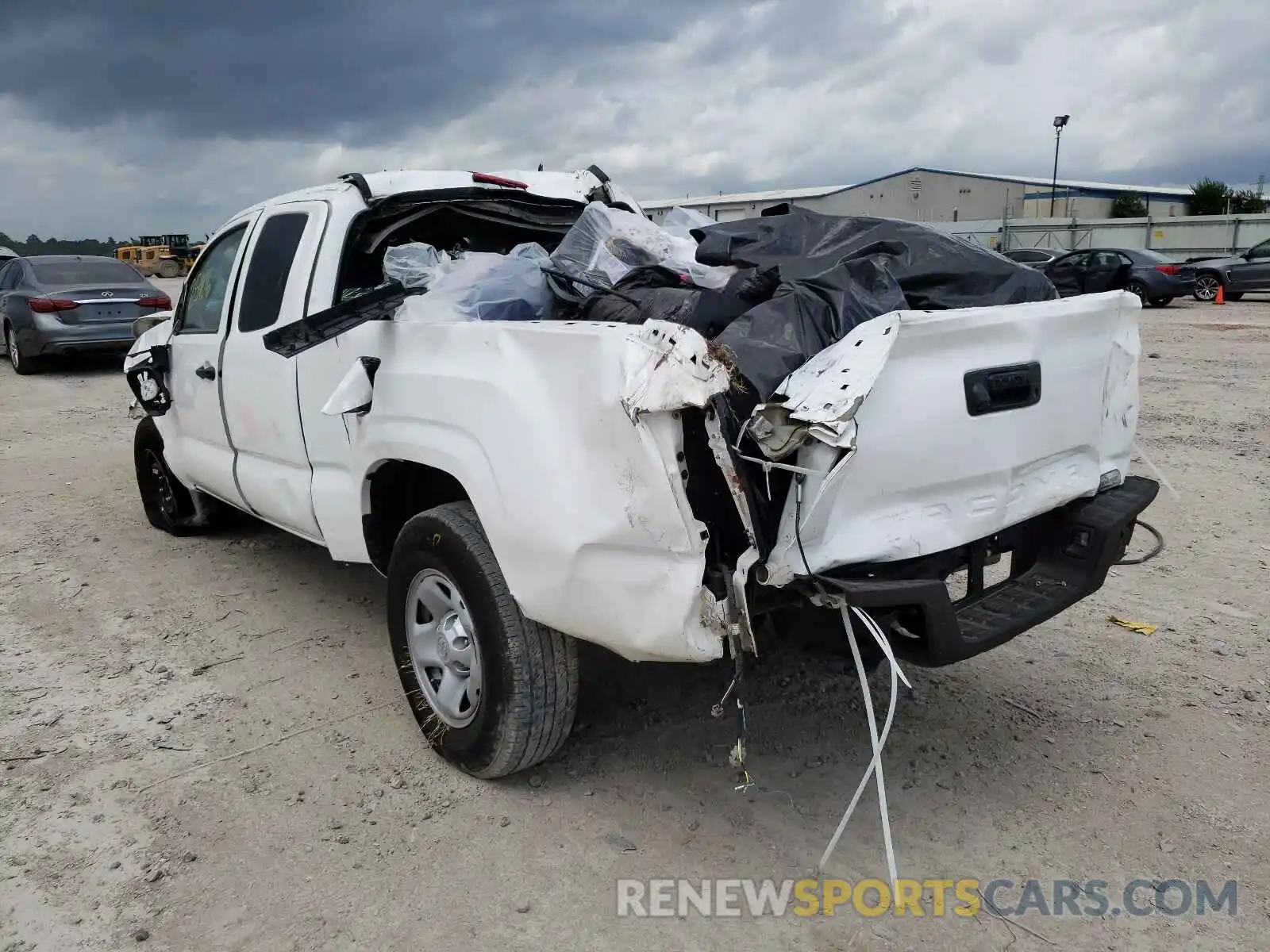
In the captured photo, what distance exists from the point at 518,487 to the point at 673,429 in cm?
55

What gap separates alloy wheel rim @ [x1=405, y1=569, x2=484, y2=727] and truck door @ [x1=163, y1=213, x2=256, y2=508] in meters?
1.73

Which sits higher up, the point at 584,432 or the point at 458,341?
the point at 458,341

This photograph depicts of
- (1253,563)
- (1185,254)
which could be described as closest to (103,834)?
(1253,563)

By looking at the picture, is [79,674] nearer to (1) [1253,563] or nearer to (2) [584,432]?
(2) [584,432]

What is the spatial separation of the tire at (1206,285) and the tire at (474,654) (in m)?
23.2

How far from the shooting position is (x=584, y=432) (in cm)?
249

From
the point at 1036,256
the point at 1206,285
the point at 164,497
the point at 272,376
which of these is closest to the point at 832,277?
the point at 272,376

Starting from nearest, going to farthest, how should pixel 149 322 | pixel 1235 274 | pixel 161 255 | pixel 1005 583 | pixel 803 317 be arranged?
1. pixel 803 317
2. pixel 1005 583
3. pixel 149 322
4. pixel 1235 274
5. pixel 161 255

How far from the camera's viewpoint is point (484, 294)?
3305mm

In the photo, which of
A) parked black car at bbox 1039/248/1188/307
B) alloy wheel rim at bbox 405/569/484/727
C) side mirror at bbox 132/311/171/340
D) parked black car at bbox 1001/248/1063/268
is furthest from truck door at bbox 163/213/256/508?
parked black car at bbox 1001/248/1063/268

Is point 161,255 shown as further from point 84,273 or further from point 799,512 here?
point 799,512

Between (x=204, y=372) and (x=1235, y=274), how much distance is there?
75.8ft

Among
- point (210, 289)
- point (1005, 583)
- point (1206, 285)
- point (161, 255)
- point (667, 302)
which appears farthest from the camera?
point (161, 255)

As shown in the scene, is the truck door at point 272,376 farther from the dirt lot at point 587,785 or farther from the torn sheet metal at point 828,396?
the torn sheet metal at point 828,396
